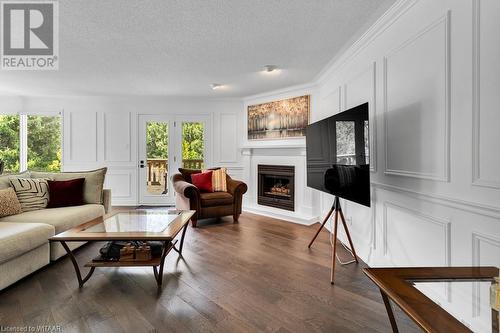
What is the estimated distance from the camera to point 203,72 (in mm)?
3771

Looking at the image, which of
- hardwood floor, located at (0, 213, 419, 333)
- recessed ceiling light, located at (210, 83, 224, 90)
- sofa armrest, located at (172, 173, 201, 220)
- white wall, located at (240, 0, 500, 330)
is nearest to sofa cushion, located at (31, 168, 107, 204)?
hardwood floor, located at (0, 213, 419, 333)

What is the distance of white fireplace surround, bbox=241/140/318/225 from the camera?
170 inches

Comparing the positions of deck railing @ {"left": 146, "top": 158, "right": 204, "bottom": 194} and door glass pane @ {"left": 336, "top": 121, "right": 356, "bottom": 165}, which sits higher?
door glass pane @ {"left": 336, "top": 121, "right": 356, "bottom": 165}

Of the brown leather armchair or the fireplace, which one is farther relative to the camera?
the fireplace

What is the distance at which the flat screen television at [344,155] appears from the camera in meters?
1.98

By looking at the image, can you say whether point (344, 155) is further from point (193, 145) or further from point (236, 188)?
point (193, 145)

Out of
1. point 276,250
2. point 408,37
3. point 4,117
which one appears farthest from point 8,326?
point 4,117

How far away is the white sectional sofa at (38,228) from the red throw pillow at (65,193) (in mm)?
97

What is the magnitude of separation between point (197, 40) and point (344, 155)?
1.92 meters

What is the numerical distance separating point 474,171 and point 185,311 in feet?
6.63

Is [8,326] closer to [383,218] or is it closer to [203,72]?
[383,218]

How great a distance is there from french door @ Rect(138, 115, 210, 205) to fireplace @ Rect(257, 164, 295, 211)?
132cm

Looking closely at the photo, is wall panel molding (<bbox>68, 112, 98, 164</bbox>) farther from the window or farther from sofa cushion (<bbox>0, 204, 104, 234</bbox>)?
sofa cushion (<bbox>0, 204, 104, 234</bbox>)

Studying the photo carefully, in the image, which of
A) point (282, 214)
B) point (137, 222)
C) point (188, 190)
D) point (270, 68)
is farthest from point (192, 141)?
point (137, 222)
